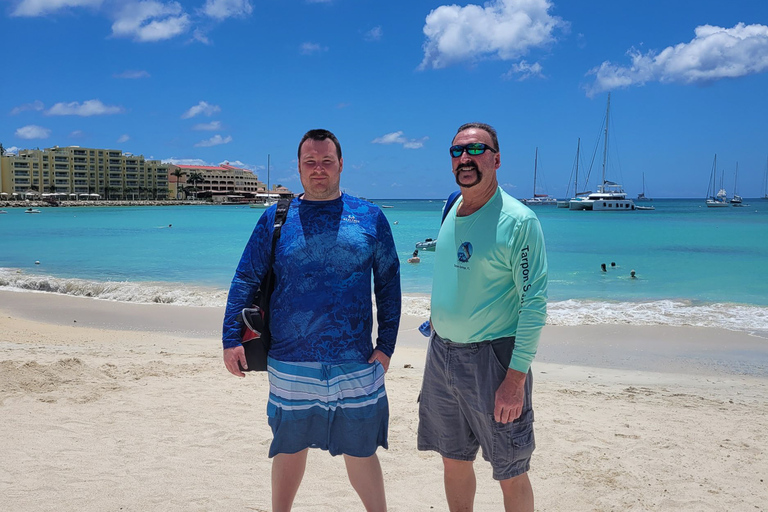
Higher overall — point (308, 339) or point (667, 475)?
point (308, 339)

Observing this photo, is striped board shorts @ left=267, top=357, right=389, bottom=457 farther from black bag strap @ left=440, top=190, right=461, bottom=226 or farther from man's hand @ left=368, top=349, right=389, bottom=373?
black bag strap @ left=440, top=190, right=461, bottom=226

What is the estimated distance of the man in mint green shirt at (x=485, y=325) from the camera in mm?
2393

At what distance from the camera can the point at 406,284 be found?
17641 mm

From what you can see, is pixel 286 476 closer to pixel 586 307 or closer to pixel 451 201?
pixel 451 201

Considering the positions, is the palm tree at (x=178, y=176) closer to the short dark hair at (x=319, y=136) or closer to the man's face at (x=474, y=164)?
the short dark hair at (x=319, y=136)

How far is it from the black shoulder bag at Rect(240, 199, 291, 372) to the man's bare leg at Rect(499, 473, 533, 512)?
1.25 metres

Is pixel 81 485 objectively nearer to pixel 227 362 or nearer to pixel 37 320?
pixel 227 362

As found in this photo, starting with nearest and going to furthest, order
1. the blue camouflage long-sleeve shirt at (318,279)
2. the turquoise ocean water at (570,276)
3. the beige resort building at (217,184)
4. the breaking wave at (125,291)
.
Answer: the blue camouflage long-sleeve shirt at (318,279)
the turquoise ocean water at (570,276)
the breaking wave at (125,291)
the beige resort building at (217,184)

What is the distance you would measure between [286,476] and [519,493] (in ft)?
3.65

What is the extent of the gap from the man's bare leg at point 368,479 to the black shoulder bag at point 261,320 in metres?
0.65

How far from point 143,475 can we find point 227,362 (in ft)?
5.14

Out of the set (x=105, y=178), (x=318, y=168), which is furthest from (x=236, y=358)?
(x=105, y=178)

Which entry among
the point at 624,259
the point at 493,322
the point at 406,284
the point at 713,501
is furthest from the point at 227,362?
the point at 624,259

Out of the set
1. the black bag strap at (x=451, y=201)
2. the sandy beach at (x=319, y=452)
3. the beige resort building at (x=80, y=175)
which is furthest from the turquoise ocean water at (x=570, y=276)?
the beige resort building at (x=80, y=175)
